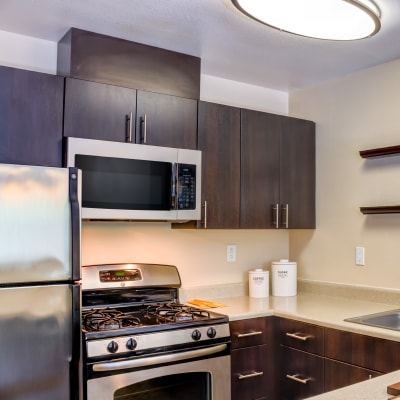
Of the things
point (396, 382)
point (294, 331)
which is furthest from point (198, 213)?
point (396, 382)

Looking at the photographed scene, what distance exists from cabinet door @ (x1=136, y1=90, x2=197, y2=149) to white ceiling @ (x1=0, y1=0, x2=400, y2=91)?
12.8 inches

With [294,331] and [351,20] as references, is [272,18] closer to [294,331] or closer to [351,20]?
[351,20]

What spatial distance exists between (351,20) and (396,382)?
4.71 ft

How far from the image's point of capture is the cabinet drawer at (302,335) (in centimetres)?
251

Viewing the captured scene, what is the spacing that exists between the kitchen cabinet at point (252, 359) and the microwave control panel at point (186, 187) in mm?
697

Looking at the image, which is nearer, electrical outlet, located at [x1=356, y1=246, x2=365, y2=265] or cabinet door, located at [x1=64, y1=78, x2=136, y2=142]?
cabinet door, located at [x1=64, y1=78, x2=136, y2=142]

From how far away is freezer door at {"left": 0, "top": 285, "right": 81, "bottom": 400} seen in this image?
187 centimetres

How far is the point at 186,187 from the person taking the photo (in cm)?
268

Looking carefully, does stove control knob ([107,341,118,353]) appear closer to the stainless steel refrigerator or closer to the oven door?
the oven door

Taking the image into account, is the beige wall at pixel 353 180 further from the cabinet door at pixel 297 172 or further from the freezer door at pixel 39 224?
the freezer door at pixel 39 224

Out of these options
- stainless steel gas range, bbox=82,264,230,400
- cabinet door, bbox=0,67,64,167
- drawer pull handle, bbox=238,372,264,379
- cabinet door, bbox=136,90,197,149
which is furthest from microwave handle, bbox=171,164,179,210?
drawer pull handle, bbox=238,372,264,379

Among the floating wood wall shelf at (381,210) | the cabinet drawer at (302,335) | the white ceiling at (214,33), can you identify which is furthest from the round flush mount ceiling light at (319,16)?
the cabinet drawer at (302,335)

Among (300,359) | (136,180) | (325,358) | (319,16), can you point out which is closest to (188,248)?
(136,180)

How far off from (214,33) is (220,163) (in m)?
0.77
